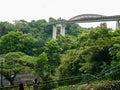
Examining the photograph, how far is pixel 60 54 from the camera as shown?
120ft

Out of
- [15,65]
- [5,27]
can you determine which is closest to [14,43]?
[15,65]

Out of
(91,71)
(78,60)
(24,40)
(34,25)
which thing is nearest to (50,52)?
(24,40)

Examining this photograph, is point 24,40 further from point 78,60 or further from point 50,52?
point 78,60

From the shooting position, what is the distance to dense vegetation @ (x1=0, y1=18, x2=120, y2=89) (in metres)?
19.0

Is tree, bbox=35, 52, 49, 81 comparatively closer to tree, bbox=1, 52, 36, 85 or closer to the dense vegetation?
the dense vegetation

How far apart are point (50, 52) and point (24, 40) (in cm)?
629

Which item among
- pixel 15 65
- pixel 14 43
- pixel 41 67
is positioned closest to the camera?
pixel 41 67

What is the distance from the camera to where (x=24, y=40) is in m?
40.6

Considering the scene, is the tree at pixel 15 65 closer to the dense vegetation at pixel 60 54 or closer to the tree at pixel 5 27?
the dense vegetation at pixel 60 54

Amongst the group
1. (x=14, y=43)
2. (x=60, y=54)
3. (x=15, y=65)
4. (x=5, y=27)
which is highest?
(x=5, y=27)

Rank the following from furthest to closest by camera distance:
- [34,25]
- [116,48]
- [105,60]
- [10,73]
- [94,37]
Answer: [34,25]
[10,73]
[94,37]
[105,60]
[116,48]

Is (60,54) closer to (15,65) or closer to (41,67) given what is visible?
(15,65)

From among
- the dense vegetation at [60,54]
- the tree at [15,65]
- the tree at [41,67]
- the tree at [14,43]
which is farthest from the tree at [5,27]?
the tree at [41,67]

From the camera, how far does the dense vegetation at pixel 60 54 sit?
746 inches
